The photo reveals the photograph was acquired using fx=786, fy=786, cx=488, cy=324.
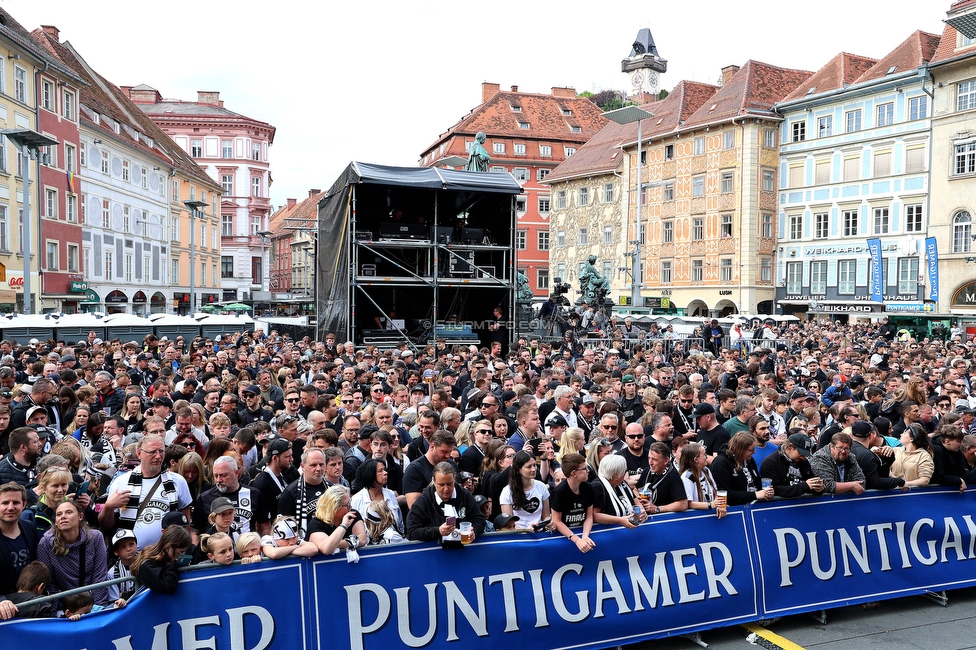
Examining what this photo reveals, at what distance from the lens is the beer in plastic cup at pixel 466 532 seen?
17.0ft

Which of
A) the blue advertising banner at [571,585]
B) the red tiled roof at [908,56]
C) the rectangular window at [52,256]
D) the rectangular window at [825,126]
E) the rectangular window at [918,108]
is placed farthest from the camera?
the rectangular window at [825,126]

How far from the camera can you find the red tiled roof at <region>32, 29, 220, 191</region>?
1642 inches

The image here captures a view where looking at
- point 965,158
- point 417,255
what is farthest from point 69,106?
point 965,158

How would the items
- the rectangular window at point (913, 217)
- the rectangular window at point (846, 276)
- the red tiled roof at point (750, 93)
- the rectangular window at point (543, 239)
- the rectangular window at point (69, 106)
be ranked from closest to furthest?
the rectangular window at point (69, 106) < the rectangular window at point (913, 217) < the rectangular window at point (846, 276) < the red tiled roof at point (750, 93) < the rectangular window at point (543, 239)

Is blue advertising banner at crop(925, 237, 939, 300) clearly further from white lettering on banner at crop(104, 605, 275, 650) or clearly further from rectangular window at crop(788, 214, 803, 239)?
white lettering on banner at crop(104, 605, 275, 650)

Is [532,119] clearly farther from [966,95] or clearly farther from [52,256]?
[52,256]

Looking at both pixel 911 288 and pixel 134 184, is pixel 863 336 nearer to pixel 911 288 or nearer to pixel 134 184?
pixel 911 288

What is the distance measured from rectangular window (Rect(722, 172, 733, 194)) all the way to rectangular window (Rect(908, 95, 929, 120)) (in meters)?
10.5

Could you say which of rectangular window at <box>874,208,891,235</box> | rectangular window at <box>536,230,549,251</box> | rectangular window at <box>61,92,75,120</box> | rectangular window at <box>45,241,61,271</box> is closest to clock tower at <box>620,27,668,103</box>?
rectangular window at <box>536,230,549,251</box>

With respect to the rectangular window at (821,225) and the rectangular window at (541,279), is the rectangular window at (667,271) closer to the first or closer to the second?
the rectangular window at (821,225)

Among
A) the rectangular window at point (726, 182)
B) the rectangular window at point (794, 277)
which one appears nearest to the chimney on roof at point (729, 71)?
the rectangular window at point (726, 182)

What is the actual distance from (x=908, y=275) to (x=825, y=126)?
10.2m

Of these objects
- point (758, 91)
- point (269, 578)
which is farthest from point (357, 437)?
point (758, 91)

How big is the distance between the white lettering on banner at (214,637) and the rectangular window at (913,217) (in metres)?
43.3
